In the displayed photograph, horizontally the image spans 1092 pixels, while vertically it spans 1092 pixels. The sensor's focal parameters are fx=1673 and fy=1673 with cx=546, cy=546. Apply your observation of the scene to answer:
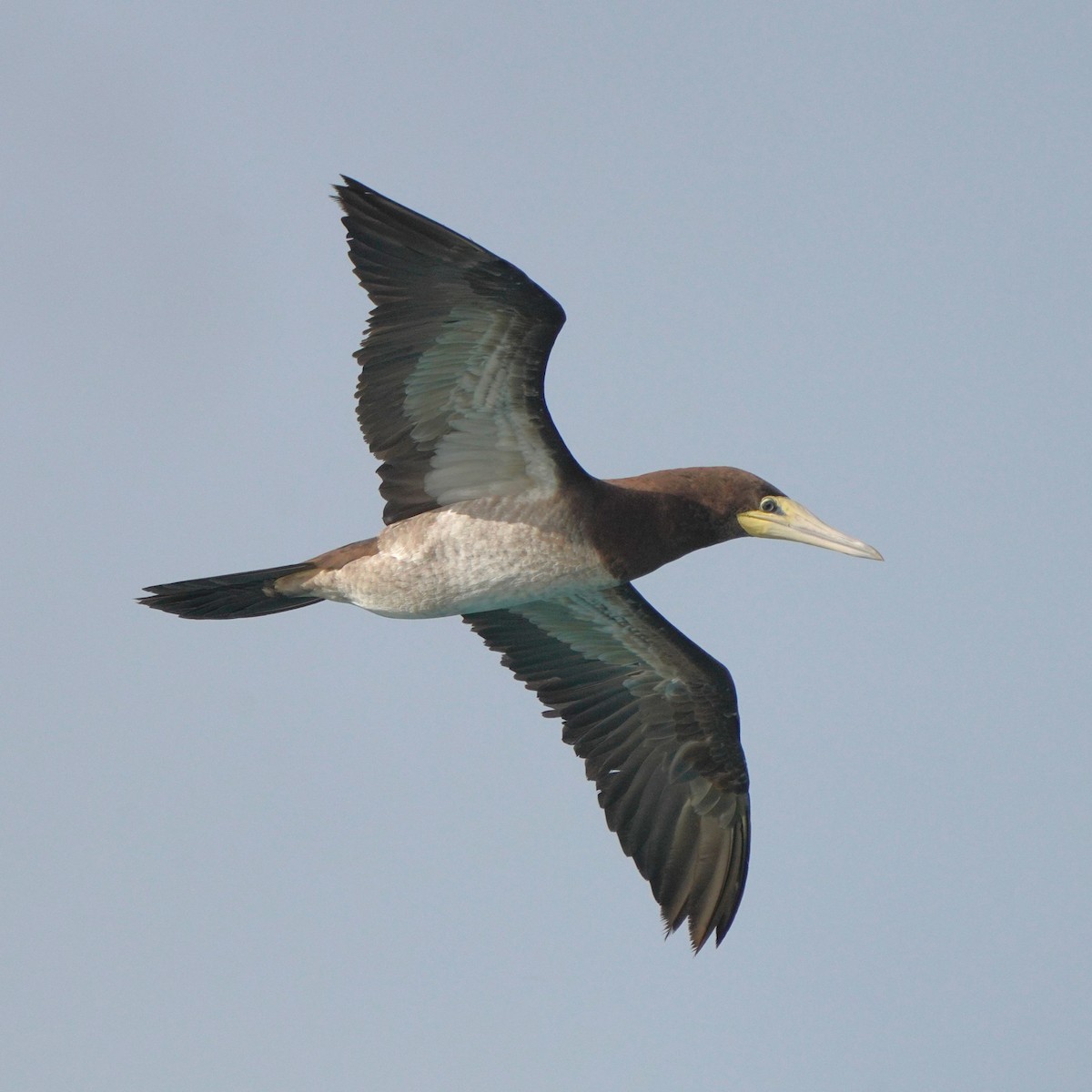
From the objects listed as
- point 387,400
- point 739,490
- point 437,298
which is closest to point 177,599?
point 387,400

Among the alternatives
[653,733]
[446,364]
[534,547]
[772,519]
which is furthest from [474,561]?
[653,733]

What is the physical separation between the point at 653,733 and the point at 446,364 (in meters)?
3.09

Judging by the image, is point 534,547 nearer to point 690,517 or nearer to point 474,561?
point 474,561

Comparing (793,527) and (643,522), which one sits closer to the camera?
(643,522)

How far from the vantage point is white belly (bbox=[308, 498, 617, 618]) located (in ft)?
30.7

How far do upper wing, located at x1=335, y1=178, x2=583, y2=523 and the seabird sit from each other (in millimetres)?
10

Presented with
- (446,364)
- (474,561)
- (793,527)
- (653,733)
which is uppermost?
(446,364)

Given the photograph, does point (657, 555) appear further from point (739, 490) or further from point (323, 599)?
point (323, 599)

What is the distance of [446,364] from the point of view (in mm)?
9031

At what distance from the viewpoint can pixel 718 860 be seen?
1059 centimetres

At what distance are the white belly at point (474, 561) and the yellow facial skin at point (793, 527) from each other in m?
1.04

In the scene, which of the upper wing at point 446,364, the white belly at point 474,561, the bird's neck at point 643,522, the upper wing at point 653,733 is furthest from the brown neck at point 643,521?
the upper wing at point 653,733

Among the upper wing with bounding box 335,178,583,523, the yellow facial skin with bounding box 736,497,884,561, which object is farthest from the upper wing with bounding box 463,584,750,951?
the upper wing with bounding box 335,178,583,523

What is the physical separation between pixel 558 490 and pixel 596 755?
2.18 m
